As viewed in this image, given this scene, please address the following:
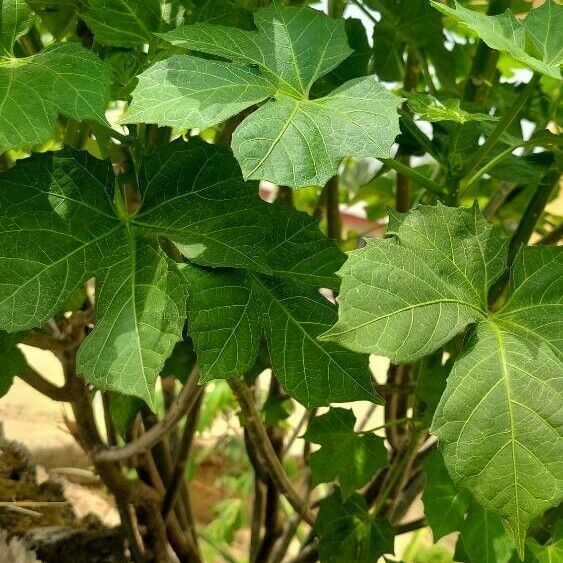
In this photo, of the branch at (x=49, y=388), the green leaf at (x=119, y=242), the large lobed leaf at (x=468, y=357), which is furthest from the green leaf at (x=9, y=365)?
the large lobed leaf at (x=468, y=357)

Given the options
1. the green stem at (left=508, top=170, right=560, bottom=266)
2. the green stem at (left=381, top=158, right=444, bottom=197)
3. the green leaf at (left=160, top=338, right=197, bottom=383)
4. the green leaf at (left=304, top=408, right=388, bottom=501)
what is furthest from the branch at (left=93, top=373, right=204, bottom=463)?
the green stem at (left=508, top=170, right=560, bottom=266)

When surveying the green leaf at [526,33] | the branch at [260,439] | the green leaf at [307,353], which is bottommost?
the branch at [260,439]

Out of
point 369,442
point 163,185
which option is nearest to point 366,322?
point 163,185

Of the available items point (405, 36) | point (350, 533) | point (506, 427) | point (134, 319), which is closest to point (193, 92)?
point (134, 319)

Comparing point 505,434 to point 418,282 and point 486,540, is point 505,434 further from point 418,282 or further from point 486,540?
point 486,540

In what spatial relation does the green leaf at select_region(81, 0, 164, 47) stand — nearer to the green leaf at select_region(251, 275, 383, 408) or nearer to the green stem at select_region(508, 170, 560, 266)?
the green leaf at select_region(251, 275, 383, 408)

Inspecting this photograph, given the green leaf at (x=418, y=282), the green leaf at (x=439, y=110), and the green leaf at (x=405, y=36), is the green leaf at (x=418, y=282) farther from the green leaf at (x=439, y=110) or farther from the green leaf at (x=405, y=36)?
the green leaf at (x=405, y=36)
